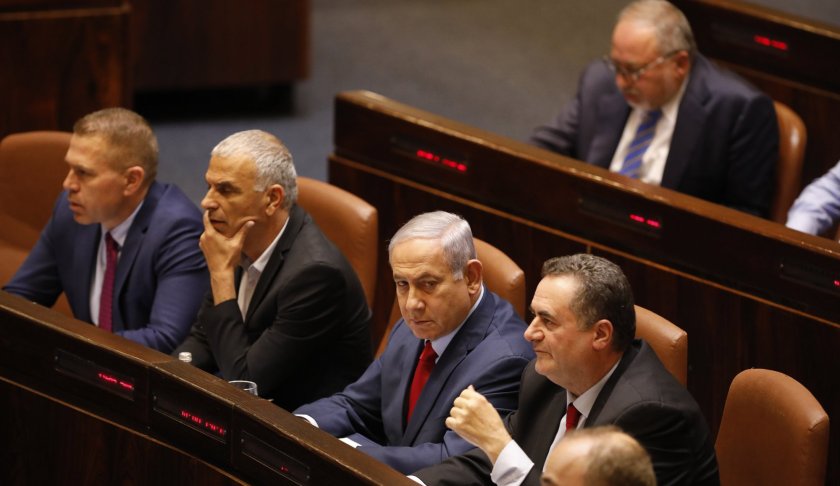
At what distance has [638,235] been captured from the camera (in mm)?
3336

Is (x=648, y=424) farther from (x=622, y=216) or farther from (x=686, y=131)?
(x=686, y=131)

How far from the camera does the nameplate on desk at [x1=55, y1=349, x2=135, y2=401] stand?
2730 mm

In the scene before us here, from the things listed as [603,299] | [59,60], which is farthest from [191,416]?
[59,60]

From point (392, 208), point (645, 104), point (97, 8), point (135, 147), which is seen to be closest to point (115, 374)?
point (135, 147)

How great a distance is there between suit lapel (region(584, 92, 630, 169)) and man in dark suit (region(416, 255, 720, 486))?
1.51 meters

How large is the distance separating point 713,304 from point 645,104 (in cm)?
87

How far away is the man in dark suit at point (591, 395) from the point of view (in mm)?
2332

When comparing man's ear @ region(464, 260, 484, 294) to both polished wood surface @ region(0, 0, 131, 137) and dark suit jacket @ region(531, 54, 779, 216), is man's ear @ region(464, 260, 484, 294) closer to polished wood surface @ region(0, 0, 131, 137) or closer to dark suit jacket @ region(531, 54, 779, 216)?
dark suit jacket @ region(531, 54, 779, 216)

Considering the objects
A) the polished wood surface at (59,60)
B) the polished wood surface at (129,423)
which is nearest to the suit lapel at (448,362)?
the polished wood surface at (129,423)

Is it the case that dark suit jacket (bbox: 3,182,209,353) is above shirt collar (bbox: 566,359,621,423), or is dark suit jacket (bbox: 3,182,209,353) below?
below

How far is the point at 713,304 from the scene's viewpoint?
3.19m

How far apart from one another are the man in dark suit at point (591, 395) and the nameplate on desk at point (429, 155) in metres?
1.20

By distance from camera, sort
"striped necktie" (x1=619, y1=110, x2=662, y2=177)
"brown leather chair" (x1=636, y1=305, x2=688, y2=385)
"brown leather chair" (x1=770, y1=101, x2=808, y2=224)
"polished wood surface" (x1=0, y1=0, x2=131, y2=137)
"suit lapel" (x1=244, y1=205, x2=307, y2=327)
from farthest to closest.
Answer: "polished wood surface" (x1=0, y1=0, x2=131, y2=137), "striped necktie" (x1=619, y1=110, x2=662, y2=177), "brown leather chair" (x1=770, y1=101, x2=808, y2=224), "suit lapel" (x1=244, y1=205, x2=307, y2=327), "brown leather chair" (x1=636, y1=305, x2=688, y2=385)

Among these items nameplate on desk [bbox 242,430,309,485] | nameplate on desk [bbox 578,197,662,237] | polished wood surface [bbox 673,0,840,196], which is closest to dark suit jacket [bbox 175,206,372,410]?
nameplate on desk [bbox 242,430,309,485]
